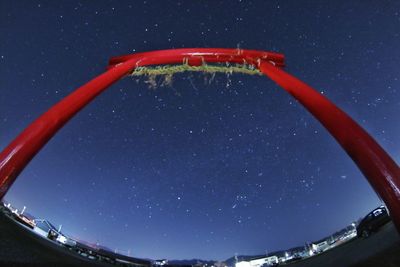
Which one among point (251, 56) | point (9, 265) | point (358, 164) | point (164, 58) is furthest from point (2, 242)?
point (358, 164)

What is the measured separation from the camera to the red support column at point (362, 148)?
9.79ft

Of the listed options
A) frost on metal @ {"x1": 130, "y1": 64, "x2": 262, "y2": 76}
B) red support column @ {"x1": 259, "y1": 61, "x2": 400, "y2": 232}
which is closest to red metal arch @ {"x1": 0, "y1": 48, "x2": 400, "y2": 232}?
red support column @ {"x1": 259, "y1": 61, "x2": 400, "y2": 232}

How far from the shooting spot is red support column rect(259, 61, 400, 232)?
2983 millimetres

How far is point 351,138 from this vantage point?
350cm

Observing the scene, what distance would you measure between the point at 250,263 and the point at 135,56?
4224 centimetres

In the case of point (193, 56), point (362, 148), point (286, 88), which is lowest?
point (362, 148)

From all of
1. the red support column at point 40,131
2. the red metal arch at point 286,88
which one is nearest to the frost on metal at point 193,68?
the red metal arch at point 286,88

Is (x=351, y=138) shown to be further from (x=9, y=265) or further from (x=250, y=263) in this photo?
(x=250, y=263)

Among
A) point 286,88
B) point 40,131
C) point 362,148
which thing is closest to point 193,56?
point 286,88

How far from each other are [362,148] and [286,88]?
1914 millimetres

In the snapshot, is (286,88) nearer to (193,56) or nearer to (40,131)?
(193,56)

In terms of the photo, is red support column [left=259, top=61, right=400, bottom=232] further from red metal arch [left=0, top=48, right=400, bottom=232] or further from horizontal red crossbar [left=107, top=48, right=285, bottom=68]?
horizontal red crossbar [left=107, top=48, right=285, bottom=68]

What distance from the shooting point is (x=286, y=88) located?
197 inches

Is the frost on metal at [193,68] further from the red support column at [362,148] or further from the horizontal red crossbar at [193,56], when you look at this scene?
the red support column at [362,148]
